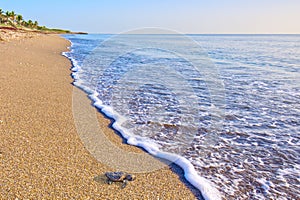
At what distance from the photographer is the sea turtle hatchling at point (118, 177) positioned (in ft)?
13.4

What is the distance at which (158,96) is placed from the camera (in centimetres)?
1029

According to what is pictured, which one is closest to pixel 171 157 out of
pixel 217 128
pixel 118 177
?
pixel 118 177

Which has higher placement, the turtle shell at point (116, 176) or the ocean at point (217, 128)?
the turtle shell at point (116, 176)

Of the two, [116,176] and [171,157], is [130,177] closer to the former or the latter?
[116,176]

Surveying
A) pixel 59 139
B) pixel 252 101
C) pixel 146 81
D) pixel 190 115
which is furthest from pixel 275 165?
pixel 146 81

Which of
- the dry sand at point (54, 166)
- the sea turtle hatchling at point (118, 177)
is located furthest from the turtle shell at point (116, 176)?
the dry sand at point (54, 166)

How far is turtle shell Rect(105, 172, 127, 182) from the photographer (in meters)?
4.10

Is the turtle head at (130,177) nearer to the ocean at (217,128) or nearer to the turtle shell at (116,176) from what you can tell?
the turtle shell at (116,176)

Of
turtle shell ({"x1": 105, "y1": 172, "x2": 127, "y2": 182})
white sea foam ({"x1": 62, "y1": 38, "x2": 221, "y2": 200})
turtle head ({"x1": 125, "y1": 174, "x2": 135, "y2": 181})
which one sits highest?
turtle shell ({"x1": 105, "y1": 172, "x2": 127, "y2": 182})

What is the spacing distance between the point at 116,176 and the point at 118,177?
1.5 inches

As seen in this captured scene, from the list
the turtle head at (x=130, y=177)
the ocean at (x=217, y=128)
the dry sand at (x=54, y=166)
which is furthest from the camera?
the ocean at (x=217, y=128)

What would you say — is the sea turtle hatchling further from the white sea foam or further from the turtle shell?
the white sea foam

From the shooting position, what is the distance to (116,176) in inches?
163

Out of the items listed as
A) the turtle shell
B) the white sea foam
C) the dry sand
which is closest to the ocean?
the white sea foam
